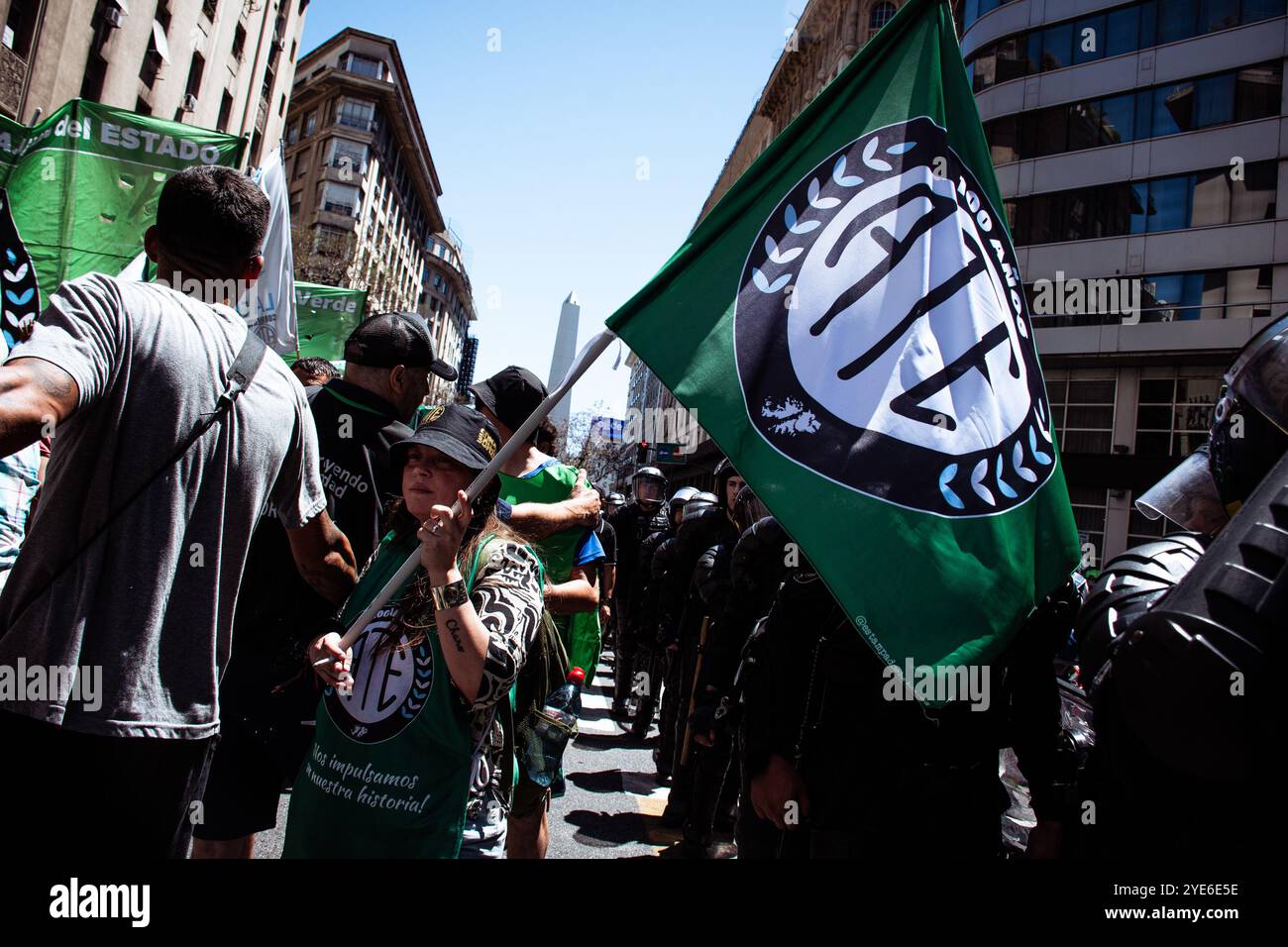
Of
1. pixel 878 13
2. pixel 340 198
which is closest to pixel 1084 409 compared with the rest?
pixel 878 13

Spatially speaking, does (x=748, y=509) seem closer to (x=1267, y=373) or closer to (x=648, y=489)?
(x=1267, y=373)

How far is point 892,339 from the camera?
2.07 metres

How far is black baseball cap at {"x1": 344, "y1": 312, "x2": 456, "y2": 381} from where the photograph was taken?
10.3 ft

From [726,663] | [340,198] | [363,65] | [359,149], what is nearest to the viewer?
[726,663]

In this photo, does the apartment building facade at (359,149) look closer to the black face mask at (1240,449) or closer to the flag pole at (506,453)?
the flag pole at (506,453)

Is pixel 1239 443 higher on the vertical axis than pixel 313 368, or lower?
lower

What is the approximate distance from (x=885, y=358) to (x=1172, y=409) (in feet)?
85.7

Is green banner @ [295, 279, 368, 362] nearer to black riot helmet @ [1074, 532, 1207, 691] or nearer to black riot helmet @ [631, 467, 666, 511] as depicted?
black riot helmet @ [631, 467, 666, 511]

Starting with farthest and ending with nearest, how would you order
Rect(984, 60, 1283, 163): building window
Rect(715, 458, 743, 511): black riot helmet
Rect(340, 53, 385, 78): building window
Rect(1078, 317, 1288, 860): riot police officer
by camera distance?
1. Rect(340, 53, 385, 78): building window
2. Rect(984, 60, 1283, 163): building window
3. Rect(715, 458, 743, 511): black riot helmet
4. Rect(1078, 317, 1288, 860): riot police officer

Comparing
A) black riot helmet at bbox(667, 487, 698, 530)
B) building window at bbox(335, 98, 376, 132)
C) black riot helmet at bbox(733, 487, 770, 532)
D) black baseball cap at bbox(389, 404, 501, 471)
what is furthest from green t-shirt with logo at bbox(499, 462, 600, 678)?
building window at bbox(335, 98, 376, 132)

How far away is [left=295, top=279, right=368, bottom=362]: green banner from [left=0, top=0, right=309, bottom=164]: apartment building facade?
5791mm
